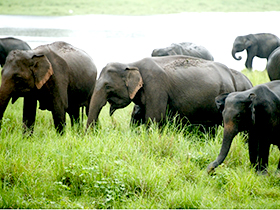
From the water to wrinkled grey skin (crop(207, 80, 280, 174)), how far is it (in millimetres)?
11200

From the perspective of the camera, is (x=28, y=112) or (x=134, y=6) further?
(x=134, y=6)

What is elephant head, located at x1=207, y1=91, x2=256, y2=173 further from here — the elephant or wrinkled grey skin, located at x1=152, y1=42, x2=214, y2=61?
the elephant

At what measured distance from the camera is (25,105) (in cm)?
549

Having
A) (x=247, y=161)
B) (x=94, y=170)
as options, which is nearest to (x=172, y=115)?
(x=247, y=161)

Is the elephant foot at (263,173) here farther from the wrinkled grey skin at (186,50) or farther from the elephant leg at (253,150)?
the wrinkled grey skin at (186,50)

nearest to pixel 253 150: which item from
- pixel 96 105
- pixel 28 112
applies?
pixel 96 105

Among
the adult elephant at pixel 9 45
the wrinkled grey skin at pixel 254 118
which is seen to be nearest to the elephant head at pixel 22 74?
the wrinkled grey skin at pixel 254 118

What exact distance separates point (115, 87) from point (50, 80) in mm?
858

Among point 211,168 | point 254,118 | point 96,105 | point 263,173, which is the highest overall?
point 254,118

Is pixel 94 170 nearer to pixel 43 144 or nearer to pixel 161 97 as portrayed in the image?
pixel 43 144

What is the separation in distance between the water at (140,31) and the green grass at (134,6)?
0.45 metres

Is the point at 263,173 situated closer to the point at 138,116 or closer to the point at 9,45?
the point at 138,116

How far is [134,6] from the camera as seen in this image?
17750 mm

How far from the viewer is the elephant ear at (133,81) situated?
4.98 metres
